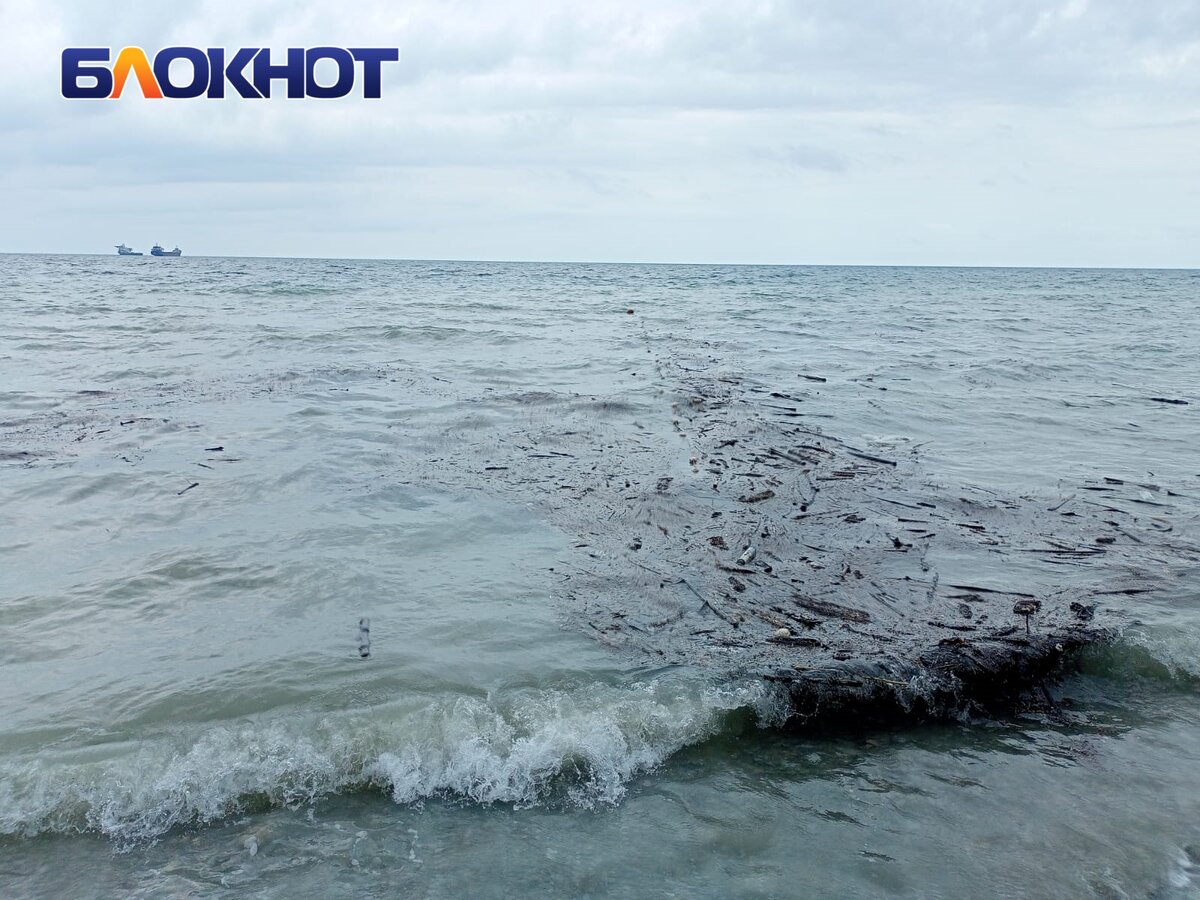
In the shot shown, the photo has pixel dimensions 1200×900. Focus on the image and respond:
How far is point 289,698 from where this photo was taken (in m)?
4.45

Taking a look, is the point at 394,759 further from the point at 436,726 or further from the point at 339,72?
the point at 339,72

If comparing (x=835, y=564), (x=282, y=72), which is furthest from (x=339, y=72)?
(x=835, y=564)

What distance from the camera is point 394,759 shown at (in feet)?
13.0

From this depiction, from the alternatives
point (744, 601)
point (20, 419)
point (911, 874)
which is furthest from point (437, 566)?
point (20, 419)

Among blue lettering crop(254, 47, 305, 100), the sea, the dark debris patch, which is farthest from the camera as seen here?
blue lettering crop(254, 47, 305, 100)

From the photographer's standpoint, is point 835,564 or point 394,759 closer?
point 394,759

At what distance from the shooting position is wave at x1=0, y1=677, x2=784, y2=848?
368 cm

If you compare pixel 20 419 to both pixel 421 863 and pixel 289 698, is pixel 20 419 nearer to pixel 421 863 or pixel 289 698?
pixel 289 698

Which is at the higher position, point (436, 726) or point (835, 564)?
point (835, 564)

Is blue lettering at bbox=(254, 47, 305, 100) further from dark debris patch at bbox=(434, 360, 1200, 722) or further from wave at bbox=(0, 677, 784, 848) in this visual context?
wave at bbox=(0, 677, 784, 848)

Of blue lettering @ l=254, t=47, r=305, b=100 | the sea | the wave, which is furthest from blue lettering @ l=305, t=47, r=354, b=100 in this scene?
the wave

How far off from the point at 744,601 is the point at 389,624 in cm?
238

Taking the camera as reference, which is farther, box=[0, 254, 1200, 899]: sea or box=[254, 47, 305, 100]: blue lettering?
box=[254, 47, 305, 100]: blue lettering

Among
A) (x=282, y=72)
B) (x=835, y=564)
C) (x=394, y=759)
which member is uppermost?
(x=282, y=72)
